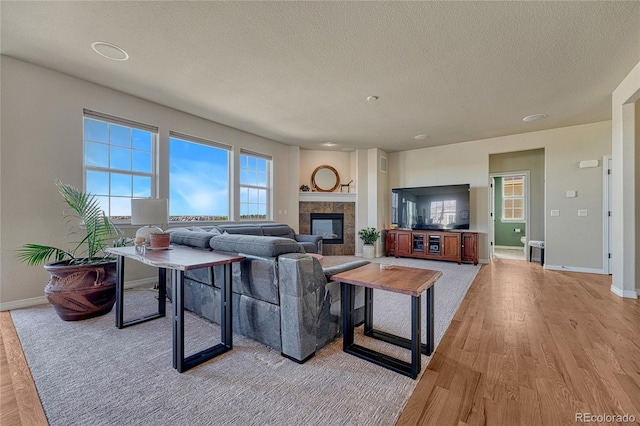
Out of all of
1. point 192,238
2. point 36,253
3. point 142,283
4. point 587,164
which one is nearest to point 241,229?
point 142,283

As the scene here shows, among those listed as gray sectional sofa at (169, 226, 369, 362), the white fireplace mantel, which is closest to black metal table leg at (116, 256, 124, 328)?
gray sectional sofa at (169, 226, 369, 362)

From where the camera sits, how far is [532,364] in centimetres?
177

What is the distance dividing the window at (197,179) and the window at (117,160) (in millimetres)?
345

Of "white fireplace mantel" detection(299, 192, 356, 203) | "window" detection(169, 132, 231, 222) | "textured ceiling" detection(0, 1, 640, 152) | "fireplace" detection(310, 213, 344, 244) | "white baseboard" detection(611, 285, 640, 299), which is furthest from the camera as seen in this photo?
"fireplace" detection(310, 213, 344, 244)

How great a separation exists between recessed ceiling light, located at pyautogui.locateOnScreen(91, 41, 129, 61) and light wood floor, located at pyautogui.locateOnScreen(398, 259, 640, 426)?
372cm

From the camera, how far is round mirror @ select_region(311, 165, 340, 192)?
6.60 metres

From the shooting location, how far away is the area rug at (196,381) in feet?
4.34

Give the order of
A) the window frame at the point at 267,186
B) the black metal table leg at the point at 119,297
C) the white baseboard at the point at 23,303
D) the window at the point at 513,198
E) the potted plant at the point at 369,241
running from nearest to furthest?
1. the black metal table leg at the point at 119,297
2. the white baseboard at the point at 23,303
3. the window frame at the point at 267,186
4. the potted plant at the point at 369,241
5. the window at the point at 513,198

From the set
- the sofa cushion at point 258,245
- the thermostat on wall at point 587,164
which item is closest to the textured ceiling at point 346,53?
the thermostat on wall at point 587,164

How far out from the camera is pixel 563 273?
449cm

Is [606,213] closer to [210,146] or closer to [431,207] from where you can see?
[431,207]

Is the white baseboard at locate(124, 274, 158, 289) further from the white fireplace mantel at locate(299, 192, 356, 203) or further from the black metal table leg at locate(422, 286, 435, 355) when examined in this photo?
the black metal table leg at locate(422, 286, 435, 355)

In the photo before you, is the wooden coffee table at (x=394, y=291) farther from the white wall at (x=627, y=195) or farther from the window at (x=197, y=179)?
the window at (x=197, y=179)

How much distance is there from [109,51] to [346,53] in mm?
2320
